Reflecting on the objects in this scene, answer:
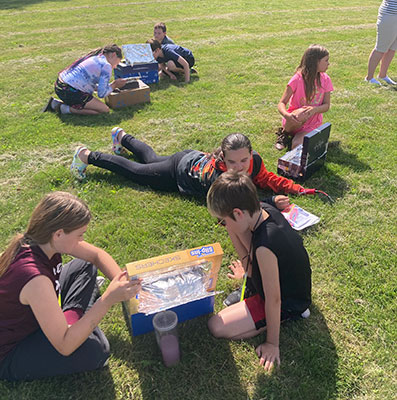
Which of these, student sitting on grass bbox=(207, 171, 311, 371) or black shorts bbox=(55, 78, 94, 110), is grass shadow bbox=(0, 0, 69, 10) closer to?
black shorts bbox=(55, 78, 94, 110)

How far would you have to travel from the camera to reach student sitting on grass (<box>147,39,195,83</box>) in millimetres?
7588

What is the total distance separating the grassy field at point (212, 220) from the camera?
2.36 meters

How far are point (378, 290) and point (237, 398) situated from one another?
1.53 meters

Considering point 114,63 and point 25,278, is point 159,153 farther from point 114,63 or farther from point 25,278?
point 25,278

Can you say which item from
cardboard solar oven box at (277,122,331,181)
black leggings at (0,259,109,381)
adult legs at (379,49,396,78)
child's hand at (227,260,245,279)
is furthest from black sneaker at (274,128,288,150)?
adult legs at (379,49,396,78)

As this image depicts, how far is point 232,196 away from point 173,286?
0.77 metres

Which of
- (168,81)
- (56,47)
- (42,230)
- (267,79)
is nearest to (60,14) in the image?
(56,47)

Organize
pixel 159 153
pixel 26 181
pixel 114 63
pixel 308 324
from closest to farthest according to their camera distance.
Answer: pixel 308 324 < pixel 26 181 < pixel 159 153 < pixel 114 63

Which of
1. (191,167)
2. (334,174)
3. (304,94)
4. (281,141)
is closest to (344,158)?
(334,174)

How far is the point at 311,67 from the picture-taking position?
473cm

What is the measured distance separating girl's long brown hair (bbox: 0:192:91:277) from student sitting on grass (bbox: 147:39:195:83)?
615cm

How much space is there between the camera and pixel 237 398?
7.42 feet

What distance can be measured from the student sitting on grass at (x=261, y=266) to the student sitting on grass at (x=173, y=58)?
5.89 meters

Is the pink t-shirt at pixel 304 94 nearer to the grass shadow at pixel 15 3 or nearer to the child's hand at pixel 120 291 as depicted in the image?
the child's hand at pixel 120 291
